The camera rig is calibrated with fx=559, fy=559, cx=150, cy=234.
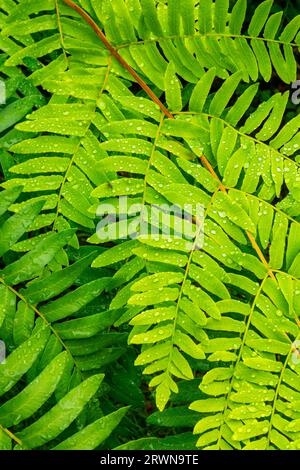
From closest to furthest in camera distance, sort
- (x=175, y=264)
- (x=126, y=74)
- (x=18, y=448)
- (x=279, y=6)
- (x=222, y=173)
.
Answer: (x=18, y=448) → (x=175, y=264) → (x=222, y=173) → (x=126, y=74) → (x=279, y=6)

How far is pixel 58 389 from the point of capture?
1.56 metres

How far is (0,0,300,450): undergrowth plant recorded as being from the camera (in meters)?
1.44

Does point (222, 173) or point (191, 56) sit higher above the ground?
point (191, 56)

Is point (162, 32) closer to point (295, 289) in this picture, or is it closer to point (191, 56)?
point (191, 56)

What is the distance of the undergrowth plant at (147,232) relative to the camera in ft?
4.71

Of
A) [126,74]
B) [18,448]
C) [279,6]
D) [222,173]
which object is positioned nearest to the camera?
[18,448]

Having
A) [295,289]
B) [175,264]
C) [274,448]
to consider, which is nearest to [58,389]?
[175,264]

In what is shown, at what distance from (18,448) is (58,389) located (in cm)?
24

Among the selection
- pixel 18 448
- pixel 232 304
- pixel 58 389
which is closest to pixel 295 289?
pixel 232 304

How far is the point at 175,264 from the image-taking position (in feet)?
4.87

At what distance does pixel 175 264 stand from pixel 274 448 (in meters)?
0.53

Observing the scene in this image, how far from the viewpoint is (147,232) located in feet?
5.02
